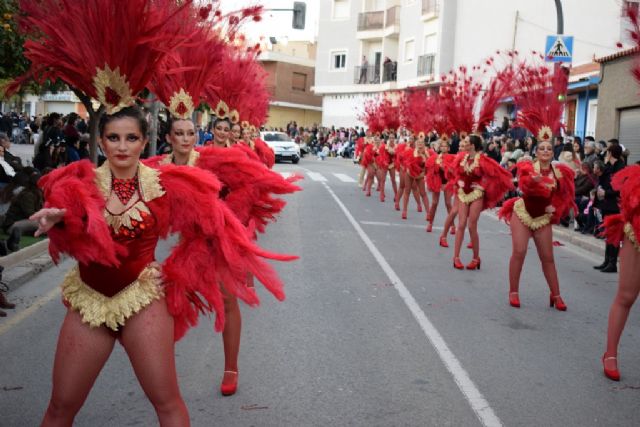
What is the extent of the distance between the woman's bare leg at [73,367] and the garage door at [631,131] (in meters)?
18.3

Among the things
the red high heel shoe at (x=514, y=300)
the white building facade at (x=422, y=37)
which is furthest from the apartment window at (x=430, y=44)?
the red high heel shoe at (x=514, y=300)

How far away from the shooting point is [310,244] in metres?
12.2

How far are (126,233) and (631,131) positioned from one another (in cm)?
1898

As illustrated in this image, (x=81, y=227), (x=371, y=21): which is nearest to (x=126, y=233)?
(x=81, y=227)

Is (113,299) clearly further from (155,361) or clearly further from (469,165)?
(469,165)


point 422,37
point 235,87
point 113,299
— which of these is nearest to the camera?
point 113,299

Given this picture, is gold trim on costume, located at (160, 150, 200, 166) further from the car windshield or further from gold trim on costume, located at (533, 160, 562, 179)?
the car windshield

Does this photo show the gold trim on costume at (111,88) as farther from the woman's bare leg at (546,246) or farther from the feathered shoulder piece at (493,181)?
the feathered shoulder piece at (493,181)

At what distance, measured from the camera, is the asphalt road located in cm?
481

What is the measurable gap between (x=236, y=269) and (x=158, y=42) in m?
1.16

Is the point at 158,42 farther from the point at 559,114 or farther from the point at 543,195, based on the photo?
the point at 559,114

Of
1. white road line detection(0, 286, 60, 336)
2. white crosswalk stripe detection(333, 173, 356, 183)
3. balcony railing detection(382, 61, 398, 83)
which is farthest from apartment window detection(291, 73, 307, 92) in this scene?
white road line detection(0, 286, 60, 336)

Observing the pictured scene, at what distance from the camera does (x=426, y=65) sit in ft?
139

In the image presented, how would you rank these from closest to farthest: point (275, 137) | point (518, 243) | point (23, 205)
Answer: point (518, 243) < point (23, 205) < point (275, 137)
